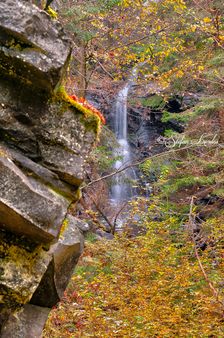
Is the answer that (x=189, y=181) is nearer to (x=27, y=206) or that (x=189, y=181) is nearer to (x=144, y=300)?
(x=144, y=300)

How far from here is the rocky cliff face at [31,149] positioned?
324cm

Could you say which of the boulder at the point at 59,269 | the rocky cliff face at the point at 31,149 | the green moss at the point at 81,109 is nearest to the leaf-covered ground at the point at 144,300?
the boulder at the point at 59,269

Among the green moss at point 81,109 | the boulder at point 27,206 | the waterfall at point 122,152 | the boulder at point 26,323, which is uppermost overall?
the waterfall at point 122,152

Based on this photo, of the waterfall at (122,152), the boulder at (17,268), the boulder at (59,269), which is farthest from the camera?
the waterfall at (122,152)

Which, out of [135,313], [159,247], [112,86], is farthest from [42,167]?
[112,86]

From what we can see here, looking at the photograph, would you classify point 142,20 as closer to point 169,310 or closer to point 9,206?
point 169,310

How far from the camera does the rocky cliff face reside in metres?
3.24

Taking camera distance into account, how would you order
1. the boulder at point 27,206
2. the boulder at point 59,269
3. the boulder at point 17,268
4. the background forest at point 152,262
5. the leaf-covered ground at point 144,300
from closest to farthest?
the boulder at point 27,206
the boulder at point 17,268
the boulder at point 59,269
the leaf-covered ground at point 144,300
the background forest at point 152,262

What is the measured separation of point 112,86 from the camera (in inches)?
539

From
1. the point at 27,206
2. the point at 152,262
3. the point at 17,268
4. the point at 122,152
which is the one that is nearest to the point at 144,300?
the point at 152,262

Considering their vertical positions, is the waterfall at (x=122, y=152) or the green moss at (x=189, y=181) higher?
the waterfall at (x=122, y=152)

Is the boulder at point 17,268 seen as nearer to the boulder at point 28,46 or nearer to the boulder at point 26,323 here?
the boulder at point 26,323

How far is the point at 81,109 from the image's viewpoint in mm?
3812

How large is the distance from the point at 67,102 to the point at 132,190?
14789 millimetres
